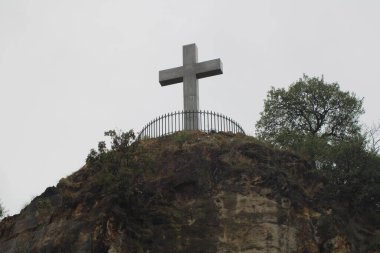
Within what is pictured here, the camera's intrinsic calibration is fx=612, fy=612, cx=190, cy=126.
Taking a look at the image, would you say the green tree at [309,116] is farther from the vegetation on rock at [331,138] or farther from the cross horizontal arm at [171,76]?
the cross horizontal arm at [171,76]

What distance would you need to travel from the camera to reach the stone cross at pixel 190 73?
27422mm

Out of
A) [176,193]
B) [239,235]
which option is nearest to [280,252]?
[239,235]

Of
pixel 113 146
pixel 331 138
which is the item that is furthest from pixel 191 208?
pixel 331 138

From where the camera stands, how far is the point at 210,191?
2095 cm

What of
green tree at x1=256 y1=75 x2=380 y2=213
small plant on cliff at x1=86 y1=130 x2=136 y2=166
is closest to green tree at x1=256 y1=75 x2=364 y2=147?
green tree at x1=256 y1=75 x2=380 y2=213

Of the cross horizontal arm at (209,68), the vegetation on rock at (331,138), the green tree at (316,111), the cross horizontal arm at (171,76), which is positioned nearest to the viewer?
the vegetation on rock at (331,138)

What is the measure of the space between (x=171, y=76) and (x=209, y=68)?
1833 millimetres

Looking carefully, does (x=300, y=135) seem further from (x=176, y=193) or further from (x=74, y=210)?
(x=74, y=210)

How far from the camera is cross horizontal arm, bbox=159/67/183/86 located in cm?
2828

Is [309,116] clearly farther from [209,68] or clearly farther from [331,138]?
[209,68]

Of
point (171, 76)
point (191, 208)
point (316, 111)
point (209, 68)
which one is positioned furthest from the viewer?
point (316, 111)

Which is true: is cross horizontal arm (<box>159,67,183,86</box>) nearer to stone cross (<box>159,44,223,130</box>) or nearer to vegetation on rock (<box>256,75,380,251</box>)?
stone cross (<box>159,44,223,130</box>)

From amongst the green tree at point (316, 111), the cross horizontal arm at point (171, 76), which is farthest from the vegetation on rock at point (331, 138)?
the cross horizontal arm at point (171, 76)

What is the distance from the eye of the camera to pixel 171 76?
2838 cm
